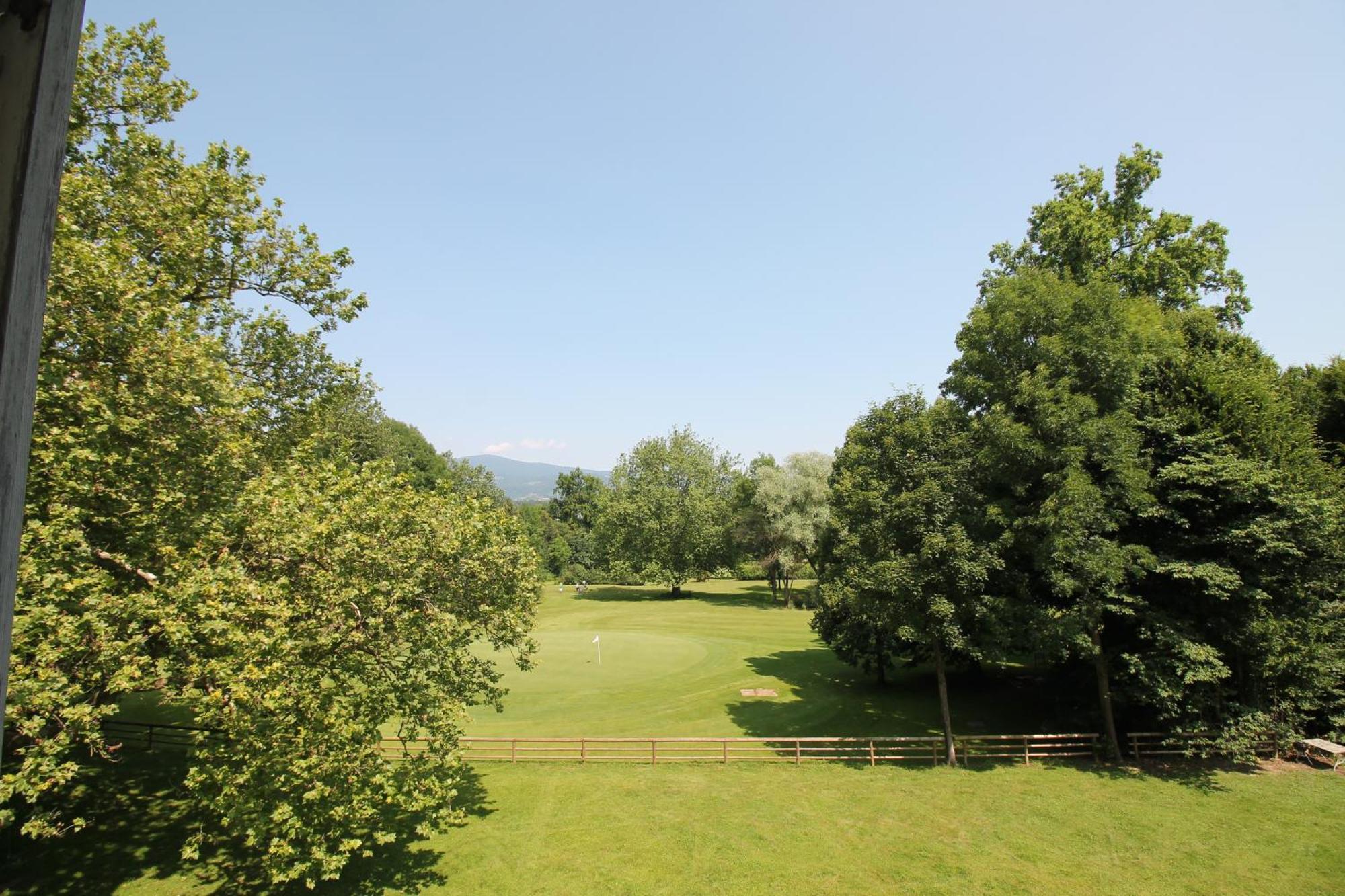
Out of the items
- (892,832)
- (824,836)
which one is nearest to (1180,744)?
(892,832)

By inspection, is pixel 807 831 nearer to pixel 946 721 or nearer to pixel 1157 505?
pixel 946 721

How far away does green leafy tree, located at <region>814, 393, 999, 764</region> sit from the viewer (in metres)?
22.5

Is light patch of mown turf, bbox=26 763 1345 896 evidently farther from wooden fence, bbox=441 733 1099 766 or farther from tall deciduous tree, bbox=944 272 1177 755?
tall deciduous tree, bbox=944 272 1177 755

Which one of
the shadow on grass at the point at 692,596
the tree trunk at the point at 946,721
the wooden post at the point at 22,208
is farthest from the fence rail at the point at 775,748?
the shadow on grass at the point at 692,596

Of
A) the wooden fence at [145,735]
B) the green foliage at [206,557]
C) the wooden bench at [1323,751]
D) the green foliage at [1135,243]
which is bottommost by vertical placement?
the wooden fence at [145,735]

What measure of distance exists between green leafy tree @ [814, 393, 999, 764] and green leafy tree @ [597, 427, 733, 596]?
45.5 metres

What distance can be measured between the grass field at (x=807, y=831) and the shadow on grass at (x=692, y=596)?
127ft

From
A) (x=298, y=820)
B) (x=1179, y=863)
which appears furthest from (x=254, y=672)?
(x=1179, y=863)

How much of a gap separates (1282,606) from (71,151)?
36510mm

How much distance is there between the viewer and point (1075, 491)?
851 inches

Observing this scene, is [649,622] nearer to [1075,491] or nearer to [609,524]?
[609,524]

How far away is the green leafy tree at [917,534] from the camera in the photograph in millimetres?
22547

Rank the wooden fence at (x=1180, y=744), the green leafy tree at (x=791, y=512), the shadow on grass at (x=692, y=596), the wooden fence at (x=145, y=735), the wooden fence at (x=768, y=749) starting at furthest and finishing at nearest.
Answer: the shadow on grass at (x=692, y=596)
the green leafy tree at (x=791, y=512)
the wooden fence at (x=768, y=749)
the wooden fence at (x=1180, y=744)
the wooden fence at (x=145, y=735)

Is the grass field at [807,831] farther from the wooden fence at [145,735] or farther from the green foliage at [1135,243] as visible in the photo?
the green foliage at [1135,243]
